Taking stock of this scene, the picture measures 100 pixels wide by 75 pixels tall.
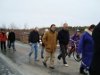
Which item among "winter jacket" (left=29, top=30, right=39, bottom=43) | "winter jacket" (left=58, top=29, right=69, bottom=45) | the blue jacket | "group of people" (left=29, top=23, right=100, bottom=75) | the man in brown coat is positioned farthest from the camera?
"winter jacket" (left=29, top=30, right=39, bottom=43)

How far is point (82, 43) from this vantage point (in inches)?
460

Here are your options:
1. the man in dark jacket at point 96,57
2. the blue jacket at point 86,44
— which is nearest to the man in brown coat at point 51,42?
the blue jacket at point 86,44

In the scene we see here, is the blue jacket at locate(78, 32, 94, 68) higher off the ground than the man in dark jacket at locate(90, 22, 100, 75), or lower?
lower

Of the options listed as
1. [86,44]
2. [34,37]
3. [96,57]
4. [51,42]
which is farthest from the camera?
[34,37]

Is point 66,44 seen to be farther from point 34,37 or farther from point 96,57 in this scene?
point 96,57

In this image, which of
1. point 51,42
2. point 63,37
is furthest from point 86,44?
point 63,37

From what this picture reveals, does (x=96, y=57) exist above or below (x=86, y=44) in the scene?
above

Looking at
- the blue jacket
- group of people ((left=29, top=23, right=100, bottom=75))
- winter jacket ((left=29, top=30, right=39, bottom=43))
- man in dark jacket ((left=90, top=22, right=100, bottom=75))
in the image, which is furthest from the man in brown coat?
man in dark jacket ((left=90, top=22, right=100, bottom=75))

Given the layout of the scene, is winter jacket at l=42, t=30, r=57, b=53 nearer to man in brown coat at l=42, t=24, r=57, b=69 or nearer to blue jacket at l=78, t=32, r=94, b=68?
man in brown coat at l=42, t=24, r=57, b=69

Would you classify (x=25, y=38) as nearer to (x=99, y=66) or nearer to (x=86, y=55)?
(x=86, y=55)

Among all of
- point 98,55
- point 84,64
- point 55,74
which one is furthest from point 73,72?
point 98,55

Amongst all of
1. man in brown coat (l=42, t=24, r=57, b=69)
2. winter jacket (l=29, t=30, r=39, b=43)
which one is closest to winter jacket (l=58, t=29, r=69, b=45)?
man in brown coat (l=42, t=24, r=57, b=69)

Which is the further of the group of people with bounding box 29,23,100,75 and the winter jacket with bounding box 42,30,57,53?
the winter jacket with bounding box 42,30,57,53

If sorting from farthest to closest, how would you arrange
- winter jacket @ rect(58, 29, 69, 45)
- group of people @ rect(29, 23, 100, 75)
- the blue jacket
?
winter jacket @ rect(58, 29, 69, 45), the blue jacket, group of people @ rect(29, 23, 100, 75)
